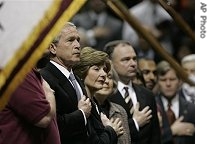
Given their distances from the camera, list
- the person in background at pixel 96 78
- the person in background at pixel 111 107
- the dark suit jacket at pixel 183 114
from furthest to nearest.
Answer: the dark suit jacket at pixel 183 114 → the person in background at pixel 111 107 → the person in background at pixel 96 78

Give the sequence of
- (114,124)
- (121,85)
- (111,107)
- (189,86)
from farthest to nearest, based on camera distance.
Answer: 1. (189,86)
2. (121,85)
3. (111,107)
4. (114,124)

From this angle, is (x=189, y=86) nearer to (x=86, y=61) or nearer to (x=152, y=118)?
(x=152, y=118)

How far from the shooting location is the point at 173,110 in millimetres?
10258

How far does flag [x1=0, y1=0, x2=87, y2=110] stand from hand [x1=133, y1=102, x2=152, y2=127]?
2.93 m

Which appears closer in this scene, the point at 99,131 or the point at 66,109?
the point at 66,109

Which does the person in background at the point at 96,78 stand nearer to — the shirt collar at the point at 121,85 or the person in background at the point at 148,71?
the shirt collar at the point at 121,85

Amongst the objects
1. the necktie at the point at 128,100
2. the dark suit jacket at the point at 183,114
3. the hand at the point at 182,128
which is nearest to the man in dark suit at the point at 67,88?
the necktie at the point at 128,100

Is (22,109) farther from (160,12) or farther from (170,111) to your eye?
(160,12)

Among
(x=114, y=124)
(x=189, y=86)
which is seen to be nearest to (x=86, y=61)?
(x=114, y=124)

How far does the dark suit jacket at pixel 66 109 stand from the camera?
6.65 metres

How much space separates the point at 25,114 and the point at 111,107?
1.97 metres

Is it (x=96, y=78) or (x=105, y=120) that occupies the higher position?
(x=96, y=78)

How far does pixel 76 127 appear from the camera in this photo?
21.9 ft

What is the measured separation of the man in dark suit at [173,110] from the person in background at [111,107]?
1786 millimetres
